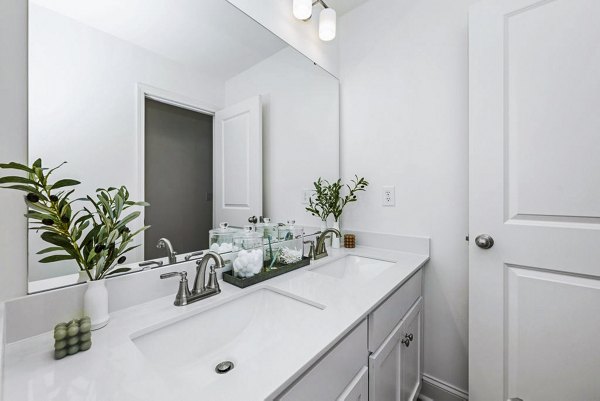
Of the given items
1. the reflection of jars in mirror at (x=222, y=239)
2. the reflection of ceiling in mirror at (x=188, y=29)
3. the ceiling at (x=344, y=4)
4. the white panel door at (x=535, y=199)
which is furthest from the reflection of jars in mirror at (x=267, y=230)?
the ceiling at (x=344, y=4)

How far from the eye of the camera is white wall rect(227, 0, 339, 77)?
118 cm

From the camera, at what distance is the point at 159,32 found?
87 centimetres

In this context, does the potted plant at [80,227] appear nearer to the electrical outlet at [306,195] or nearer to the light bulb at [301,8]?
the electrical outlet at [306,195]

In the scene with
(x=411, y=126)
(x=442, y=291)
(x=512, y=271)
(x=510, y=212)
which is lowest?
(x=442, y=291)

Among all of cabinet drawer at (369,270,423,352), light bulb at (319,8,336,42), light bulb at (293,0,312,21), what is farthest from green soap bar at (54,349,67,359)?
light bulb at (319,8,336,42)

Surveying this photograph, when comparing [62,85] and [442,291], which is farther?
[442,291]

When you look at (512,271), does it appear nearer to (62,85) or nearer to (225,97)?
(225,97)

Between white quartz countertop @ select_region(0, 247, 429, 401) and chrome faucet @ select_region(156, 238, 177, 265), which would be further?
chrome faucet @ select_region(156, 238, 177, 265)

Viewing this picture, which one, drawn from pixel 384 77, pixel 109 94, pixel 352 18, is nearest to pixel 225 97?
pixel 109 94

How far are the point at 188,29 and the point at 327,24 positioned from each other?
85 centimetres

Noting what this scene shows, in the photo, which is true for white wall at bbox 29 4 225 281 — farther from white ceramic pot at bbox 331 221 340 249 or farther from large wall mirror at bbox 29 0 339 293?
white ceramic pot at bbox 331 221 340 249

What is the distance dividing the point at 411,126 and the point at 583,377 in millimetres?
1253

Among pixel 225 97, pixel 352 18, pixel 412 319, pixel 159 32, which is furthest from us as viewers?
pixel 352 18

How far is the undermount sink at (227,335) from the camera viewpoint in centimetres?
66
